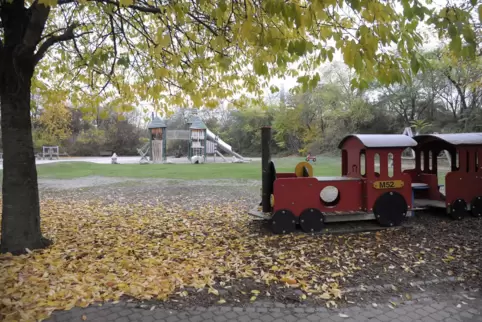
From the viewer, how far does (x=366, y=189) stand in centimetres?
667

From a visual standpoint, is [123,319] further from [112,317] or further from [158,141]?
[158,141]

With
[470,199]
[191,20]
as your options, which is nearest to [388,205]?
[470,199]

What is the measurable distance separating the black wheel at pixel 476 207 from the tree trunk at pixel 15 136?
895cm

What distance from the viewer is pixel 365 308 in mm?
3594

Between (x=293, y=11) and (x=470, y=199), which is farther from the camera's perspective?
(x=470, y=199)

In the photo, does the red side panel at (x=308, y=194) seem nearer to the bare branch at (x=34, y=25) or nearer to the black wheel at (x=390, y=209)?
the black wheel at (x=390, y=209)

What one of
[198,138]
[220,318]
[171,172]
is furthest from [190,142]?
[220,318]

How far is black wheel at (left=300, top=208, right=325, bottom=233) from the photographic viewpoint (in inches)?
253

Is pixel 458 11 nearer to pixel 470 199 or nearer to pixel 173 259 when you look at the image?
pixel 173 259

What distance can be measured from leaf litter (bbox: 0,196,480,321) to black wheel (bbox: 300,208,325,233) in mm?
237

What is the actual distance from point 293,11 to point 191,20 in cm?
365

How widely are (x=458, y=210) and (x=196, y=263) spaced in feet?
20.1

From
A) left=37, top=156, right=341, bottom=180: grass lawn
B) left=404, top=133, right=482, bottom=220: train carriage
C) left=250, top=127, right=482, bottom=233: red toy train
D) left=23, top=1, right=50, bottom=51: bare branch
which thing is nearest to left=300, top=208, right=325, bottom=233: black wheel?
left=250, top=127, right=482, bottom=233: red toy train

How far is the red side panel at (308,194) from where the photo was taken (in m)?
6.34
